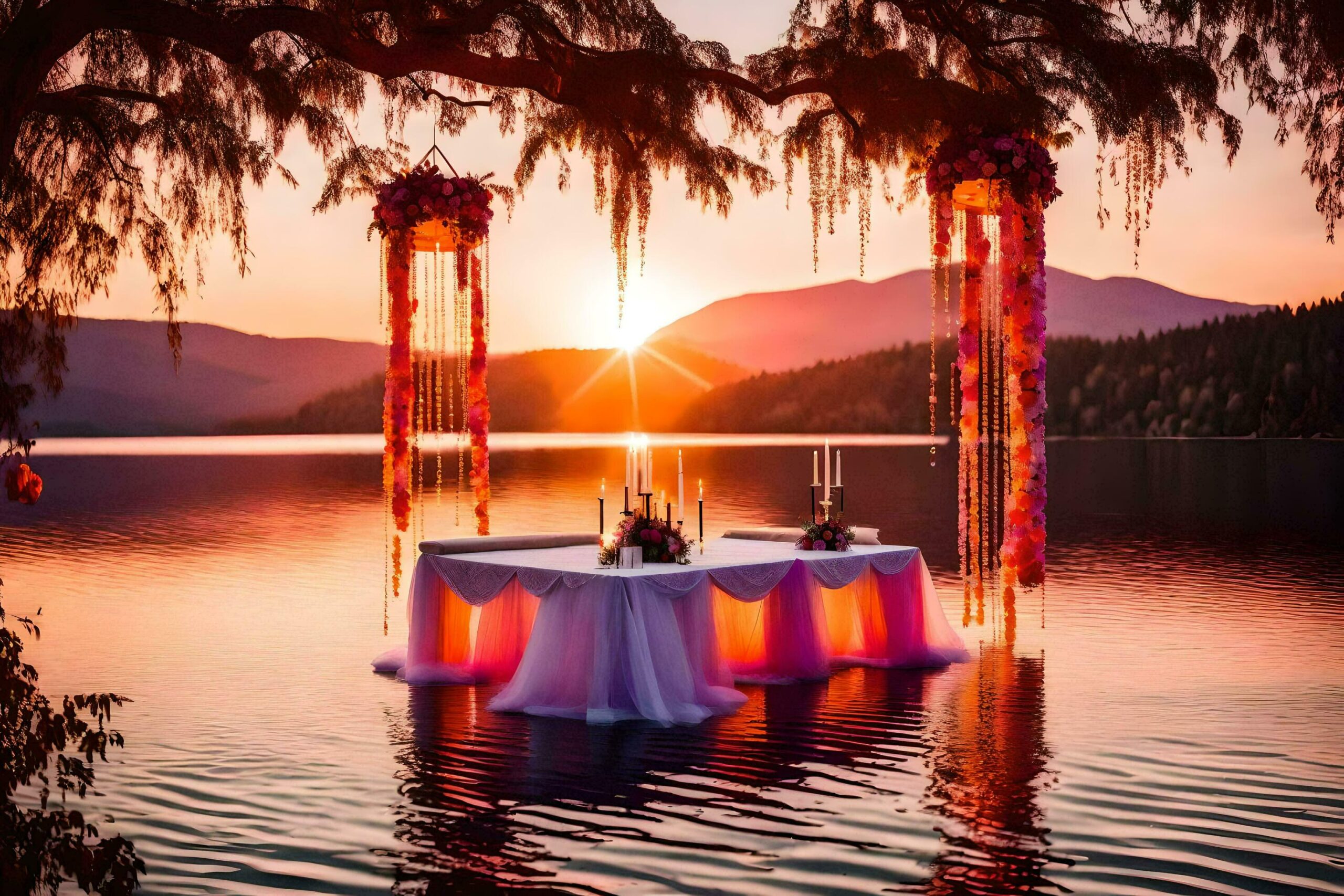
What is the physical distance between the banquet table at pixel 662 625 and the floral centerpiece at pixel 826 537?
85 millimetres

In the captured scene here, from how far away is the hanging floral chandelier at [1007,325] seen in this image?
382 inches

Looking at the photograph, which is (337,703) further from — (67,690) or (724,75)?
(724,75)

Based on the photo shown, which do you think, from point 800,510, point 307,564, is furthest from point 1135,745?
point 800,510

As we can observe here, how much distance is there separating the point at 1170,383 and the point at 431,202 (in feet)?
375

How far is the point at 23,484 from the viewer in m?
6.05

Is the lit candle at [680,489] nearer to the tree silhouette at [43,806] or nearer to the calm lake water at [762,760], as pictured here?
the calm lake water at [762,760]

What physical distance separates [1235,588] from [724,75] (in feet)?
34.2

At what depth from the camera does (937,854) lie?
17.9ft

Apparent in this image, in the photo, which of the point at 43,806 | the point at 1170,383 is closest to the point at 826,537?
the point at 43,806

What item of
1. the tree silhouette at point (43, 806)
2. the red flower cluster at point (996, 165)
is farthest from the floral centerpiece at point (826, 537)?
the tree silhouette at point (43, 806)

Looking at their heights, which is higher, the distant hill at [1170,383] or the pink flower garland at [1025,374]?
the distant hill at [1170,383]

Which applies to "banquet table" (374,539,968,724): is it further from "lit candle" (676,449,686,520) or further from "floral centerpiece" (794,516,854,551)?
"lit candle" (676,449,686,520)

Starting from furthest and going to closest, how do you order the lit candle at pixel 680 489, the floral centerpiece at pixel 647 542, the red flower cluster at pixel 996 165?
the red flower cluster at pixel 996 165 < the floral centerpiece at pixel 647 542 < the lit candle at pixel 680 489

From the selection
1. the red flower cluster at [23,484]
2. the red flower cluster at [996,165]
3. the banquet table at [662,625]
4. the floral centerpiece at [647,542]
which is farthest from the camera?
the red flower cluster at [996,165]
